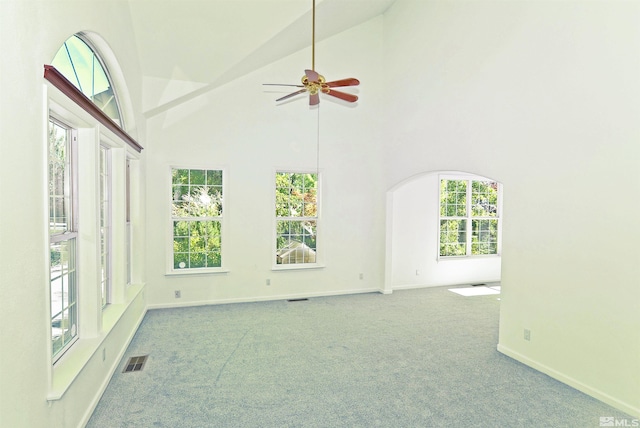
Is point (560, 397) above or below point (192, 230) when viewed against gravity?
below

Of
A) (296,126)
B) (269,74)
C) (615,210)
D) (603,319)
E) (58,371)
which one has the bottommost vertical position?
(58,371)

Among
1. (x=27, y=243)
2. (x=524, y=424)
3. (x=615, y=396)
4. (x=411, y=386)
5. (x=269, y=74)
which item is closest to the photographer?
(x=27, y=243)

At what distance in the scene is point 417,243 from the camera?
282 inches

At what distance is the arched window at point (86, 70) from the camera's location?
2686 mm

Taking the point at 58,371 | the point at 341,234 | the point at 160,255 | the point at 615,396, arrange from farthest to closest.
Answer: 1. the point at 341,234
2. the point at 160,255
3. the point at 615,396
4. the point at 58,371

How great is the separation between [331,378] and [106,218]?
2986mm

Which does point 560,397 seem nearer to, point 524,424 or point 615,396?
point 615,396

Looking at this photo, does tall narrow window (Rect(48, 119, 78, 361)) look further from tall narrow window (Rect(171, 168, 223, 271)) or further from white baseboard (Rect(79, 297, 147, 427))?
tall narrow window (Rect(171, 168, 223, 271))

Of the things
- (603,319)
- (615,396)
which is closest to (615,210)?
(603,319)

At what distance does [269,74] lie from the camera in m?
6.09

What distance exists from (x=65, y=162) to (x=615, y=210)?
4.52m

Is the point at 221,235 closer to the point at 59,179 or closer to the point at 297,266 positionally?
the point at 297,266

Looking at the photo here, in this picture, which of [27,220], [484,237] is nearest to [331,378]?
[27,220]
